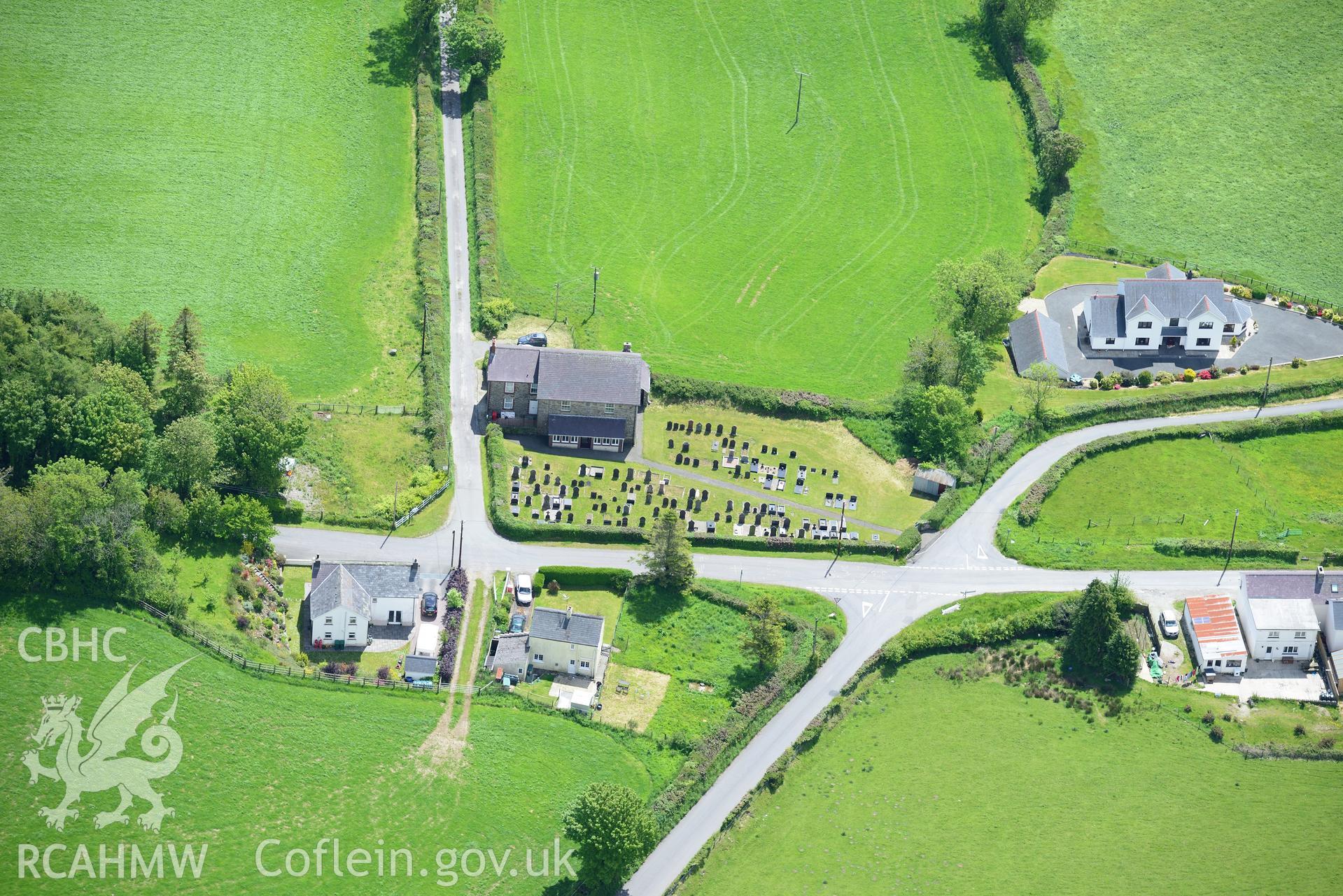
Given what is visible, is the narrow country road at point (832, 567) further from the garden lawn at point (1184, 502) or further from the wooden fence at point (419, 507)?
the garden lawn at point (1184, 502)

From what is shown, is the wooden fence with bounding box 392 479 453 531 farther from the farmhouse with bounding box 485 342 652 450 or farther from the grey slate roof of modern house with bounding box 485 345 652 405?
the grey slate roof of modern house with bounding box 485 345 652 405

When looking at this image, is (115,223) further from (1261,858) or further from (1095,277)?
(1261,858)

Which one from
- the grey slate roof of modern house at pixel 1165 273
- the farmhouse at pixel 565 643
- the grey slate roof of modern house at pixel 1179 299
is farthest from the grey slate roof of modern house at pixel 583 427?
the grey slate roof of modern house at pixel 1165 273

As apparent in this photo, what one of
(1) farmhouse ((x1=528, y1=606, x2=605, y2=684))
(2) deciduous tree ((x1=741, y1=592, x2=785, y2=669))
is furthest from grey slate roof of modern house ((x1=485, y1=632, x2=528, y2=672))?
(2) deciduous tree ((x1=741, y1=592, x2=785, y2=669))

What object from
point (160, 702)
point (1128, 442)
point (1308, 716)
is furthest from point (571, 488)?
point (1308, 716)

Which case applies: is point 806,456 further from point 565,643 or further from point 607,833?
point 607,833
